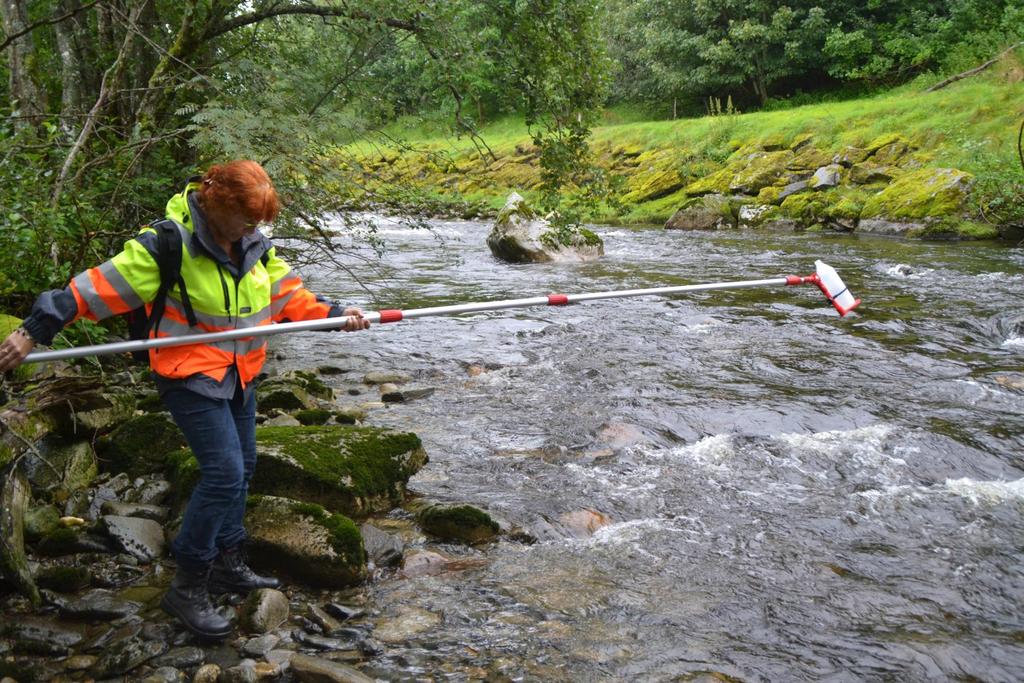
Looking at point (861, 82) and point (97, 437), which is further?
point (861, 82)

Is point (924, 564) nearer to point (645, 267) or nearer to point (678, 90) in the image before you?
point (645, 267)

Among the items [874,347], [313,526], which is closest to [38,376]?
[313,526]

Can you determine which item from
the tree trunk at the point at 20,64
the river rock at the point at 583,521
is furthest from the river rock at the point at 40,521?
the tree trunk at the point at 20,64

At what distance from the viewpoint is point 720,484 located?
6750mm

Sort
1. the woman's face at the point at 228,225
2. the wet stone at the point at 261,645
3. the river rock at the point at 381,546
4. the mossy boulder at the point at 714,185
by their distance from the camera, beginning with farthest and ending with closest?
the mossy boulder at the point at 714,185 < the river rock at the point at 381,546 < the wet stone at the point at 261,645 < the woman's face at the point at 228,225

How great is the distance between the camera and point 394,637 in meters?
4.46

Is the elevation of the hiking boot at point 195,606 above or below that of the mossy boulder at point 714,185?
above

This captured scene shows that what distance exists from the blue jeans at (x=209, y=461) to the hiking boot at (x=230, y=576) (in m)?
0.23

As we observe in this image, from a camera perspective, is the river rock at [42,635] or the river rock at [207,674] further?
the river rock at [42,635]

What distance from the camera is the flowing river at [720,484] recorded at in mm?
4500

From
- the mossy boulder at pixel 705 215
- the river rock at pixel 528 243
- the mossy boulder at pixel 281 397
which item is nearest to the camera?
the mossy boulder at pixel 281 397

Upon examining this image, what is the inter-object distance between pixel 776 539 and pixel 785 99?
40107 mm

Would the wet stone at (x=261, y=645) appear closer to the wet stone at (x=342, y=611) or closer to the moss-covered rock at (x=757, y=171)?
the wet stone at (x=342, y=611)

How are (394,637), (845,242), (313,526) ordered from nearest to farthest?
1. (394,637)
2. (313,526)
3. (845,242)
